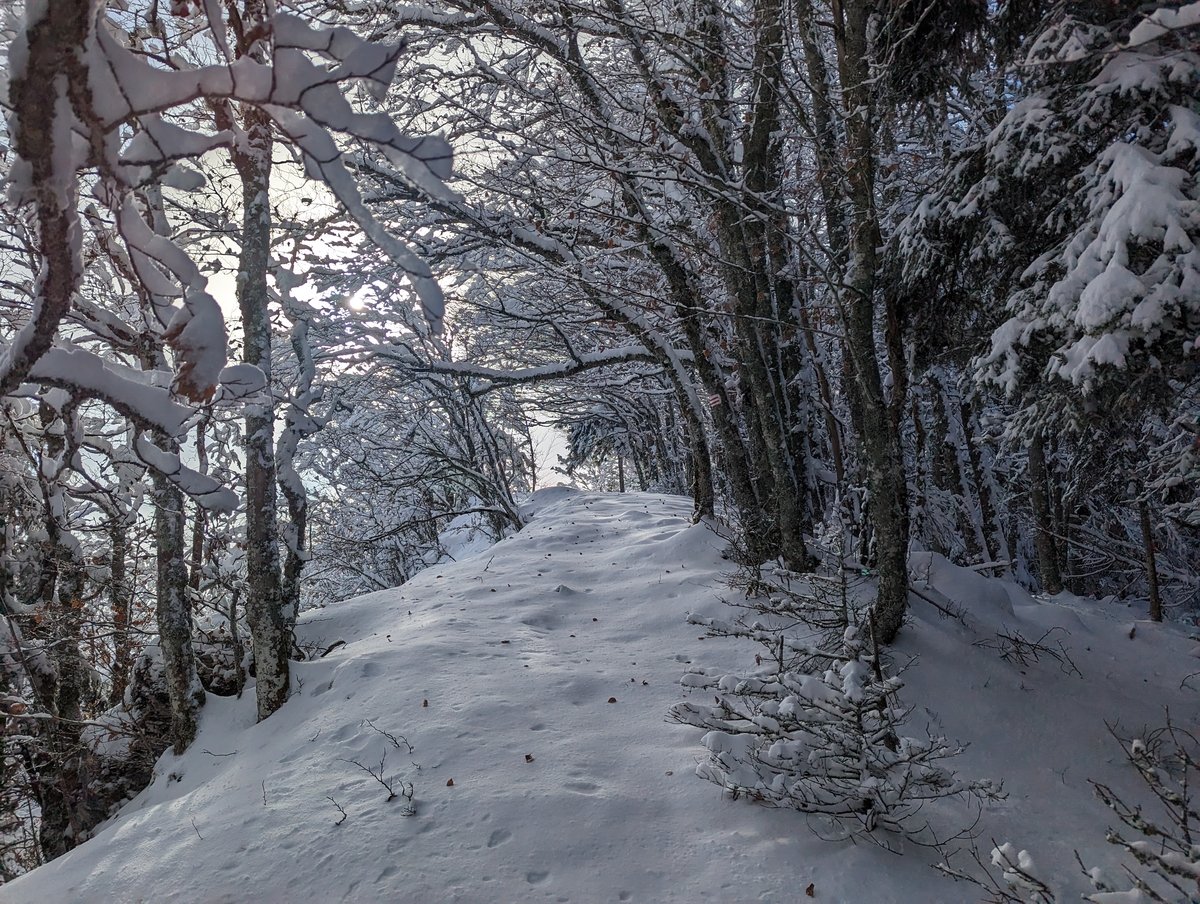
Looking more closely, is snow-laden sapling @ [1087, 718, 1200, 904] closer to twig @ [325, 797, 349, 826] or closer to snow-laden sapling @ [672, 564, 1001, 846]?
snow-laden sapling @ [672, 564, 1001, 846]

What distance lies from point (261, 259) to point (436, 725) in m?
3.78

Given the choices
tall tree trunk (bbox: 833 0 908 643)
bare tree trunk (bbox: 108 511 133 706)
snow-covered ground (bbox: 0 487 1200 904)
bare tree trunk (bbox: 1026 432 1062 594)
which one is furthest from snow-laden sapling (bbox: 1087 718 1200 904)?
bare tree trunk (bbox: 108 511 133 706)

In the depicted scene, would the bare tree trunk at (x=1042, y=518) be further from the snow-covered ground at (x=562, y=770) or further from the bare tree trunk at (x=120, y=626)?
the bare tree trunk at (x=120, y=626)

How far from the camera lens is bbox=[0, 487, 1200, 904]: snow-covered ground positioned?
2889 mm

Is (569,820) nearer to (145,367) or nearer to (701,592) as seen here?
(701,592)

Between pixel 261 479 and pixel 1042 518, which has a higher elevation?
pixel 261 479

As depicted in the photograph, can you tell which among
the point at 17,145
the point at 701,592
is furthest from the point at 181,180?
the point at 701,592

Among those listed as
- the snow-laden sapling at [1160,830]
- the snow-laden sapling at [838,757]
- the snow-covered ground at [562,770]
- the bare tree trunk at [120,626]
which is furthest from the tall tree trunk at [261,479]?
the snow-laden sapling at [1160,830]

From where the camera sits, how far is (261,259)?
507 centimetres

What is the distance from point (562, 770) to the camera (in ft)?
11.7

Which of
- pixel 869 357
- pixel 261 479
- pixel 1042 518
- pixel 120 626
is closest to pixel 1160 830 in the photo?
pixel 869 357

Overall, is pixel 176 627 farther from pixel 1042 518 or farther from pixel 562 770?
pixel 1042 518

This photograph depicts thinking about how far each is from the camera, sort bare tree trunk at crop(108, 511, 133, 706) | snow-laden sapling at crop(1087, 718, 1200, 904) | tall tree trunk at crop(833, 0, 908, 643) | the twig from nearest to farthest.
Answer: snow-laden sapling at crop(1087, 718, 1200, 904) → the twig → tall tree trunk at crop(833, 0, 908, 643) → bare tree trunk at crop(108, 511, 133, 706)

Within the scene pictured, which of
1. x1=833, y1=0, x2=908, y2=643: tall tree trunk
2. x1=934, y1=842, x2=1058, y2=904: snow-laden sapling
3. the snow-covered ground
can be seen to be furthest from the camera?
x1=833, y1=0, x2=908, y2=643: tall tree trunk
